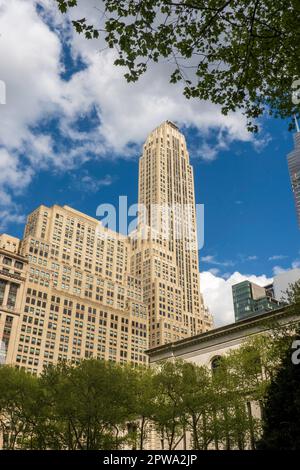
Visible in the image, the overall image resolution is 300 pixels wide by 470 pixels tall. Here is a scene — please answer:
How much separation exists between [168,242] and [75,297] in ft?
177

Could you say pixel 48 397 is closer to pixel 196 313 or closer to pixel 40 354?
pixel 40 354

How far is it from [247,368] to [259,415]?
8.74 meters

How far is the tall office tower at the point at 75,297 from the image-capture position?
108312mm

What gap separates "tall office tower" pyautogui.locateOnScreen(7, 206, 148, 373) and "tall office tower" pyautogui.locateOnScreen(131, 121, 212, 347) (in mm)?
6936

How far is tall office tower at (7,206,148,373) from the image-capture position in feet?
355

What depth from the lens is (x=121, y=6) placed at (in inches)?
546

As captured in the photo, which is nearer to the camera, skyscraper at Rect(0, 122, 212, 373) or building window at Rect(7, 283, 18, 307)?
building window at Rect(7, 283, 18, 307)

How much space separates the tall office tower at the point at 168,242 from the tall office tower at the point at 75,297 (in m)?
6.94

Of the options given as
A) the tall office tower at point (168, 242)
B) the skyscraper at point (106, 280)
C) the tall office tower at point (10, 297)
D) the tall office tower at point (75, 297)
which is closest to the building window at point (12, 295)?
the tall office tower at point (10, 297)

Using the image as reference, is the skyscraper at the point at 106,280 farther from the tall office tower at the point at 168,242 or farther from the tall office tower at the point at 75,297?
the tall office tower at the point at 168,242

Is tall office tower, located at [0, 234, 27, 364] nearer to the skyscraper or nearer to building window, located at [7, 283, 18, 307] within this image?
building window, located at [7, 283, 18, 307]

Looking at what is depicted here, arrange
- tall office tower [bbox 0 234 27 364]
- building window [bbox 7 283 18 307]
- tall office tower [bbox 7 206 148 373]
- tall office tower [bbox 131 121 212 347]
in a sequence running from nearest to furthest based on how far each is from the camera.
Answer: tall office tower [bbox 0 234 27 364] < building window [bbox 7 283 18 307] < tall office tower [bbox 7 206 148 373] < tall office tower [bbox 131 121 212 347]

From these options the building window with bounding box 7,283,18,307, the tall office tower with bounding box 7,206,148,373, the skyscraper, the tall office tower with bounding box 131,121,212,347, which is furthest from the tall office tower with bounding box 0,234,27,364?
the tall office tower with bounding box 131,121,212,347

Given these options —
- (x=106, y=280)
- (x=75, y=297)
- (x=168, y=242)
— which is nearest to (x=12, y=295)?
(x=75, y=297)
